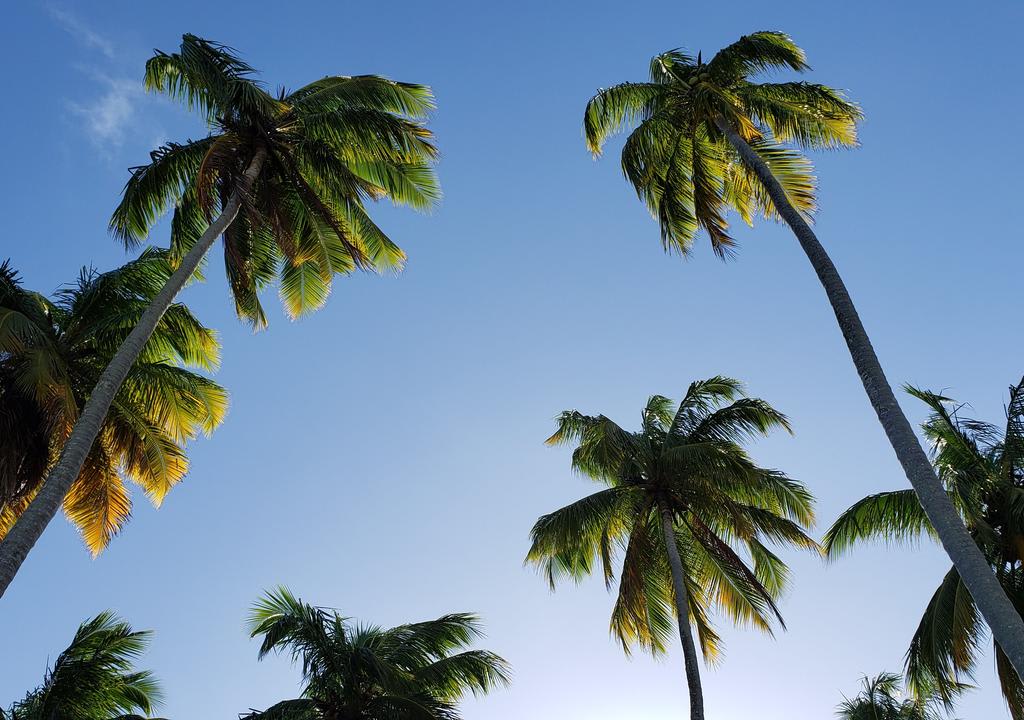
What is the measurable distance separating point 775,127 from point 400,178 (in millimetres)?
8292

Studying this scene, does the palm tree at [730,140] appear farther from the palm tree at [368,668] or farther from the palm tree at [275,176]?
the palm tree at [368,668]

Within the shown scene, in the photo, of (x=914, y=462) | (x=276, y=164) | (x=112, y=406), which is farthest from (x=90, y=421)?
(x=914, y=462)

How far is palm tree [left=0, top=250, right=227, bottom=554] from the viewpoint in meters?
15.6

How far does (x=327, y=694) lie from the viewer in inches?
670

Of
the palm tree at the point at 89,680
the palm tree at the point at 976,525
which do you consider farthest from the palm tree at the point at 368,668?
the palm tree at the point at 976,525

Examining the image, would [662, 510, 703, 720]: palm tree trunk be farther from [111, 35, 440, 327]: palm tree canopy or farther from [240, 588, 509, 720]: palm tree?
[111, 35, 440, 327]: palm tree canopy

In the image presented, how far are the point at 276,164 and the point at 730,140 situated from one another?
8.84 m

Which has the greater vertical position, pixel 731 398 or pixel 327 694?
pixel 731 398

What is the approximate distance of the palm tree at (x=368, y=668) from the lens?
16.2 metres

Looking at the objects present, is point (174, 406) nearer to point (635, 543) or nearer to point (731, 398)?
point (635, 543)

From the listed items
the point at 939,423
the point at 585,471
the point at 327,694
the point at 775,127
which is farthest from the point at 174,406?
the point at 939,423

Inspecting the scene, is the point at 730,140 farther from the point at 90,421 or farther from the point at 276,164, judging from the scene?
the point at 90,421

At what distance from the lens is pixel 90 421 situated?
1220cm

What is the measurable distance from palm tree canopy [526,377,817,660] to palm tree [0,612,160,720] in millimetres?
9390
